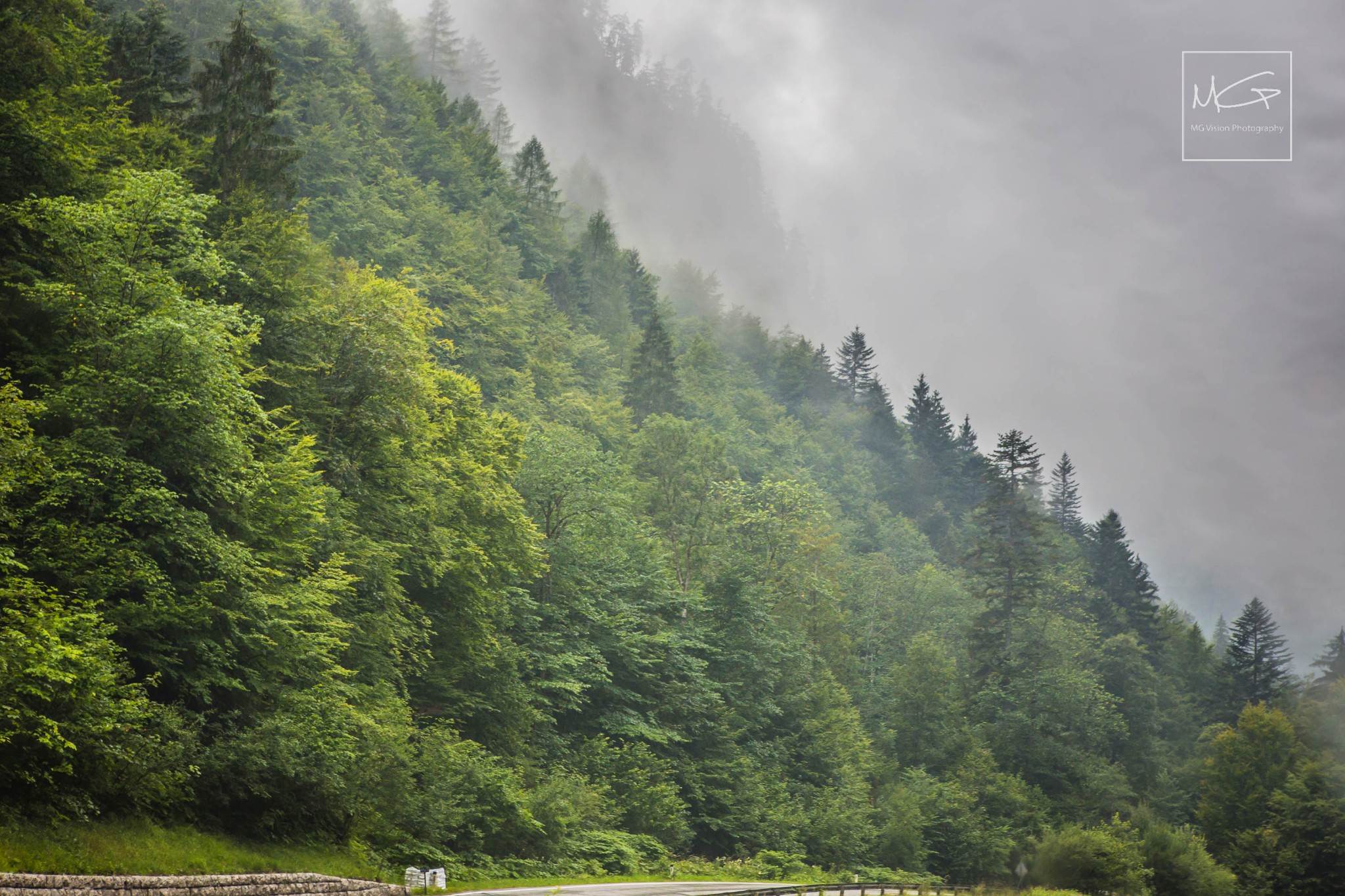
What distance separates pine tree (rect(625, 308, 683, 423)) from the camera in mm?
82938

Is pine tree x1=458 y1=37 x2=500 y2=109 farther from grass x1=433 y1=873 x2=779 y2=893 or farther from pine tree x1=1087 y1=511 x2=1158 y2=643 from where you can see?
grass x1=433 y1=873 x2=779 y2=893

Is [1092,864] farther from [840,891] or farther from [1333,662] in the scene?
[1333,662]

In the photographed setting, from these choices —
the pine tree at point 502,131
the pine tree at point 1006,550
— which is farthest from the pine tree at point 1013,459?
the pine tree at point 502,131

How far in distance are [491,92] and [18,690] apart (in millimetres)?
151911

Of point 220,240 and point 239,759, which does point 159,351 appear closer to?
point 239,759

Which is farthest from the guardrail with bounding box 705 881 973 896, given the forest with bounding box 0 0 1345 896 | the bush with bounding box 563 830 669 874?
the forest with bounding box 0 0 1345 896

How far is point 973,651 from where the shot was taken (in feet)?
238

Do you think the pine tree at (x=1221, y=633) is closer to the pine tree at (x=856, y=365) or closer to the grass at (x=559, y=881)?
the pine tree at (x=856, y=365)

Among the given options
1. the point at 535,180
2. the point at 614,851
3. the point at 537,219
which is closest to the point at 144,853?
the point at 614,851

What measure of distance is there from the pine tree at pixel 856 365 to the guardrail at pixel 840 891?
99508mm

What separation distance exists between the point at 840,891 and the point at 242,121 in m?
35.5

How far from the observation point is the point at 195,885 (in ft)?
51.5

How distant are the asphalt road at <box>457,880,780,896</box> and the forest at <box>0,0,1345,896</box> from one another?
309cm

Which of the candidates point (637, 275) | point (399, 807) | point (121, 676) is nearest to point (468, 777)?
point (399, 807)
